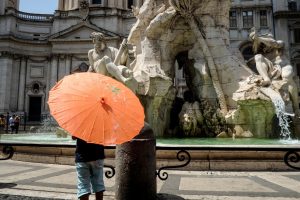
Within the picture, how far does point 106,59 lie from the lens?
10547 mm

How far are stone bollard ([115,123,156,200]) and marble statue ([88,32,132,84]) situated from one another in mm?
6219

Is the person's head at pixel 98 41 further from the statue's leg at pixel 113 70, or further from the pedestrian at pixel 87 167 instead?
the pedestrian at pixel 87 167

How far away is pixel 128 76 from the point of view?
1044 cm

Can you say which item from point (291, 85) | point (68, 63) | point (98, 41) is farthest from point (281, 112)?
point (68, 63)

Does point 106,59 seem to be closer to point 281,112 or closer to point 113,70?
point 113,70

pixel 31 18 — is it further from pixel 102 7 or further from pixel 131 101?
pixel 131 101

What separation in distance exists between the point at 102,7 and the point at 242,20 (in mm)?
19625

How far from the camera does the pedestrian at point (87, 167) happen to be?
12.2 feet

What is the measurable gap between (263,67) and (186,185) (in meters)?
7.05

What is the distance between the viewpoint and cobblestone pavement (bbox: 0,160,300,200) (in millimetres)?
4402

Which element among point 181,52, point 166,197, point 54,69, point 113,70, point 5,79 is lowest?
point 166,197

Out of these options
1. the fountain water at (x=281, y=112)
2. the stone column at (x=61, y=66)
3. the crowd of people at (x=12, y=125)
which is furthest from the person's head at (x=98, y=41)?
the stone column at (x=61, y=66)

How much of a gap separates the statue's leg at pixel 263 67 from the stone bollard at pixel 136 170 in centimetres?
731

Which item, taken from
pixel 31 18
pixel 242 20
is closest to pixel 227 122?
pixel 242 20
